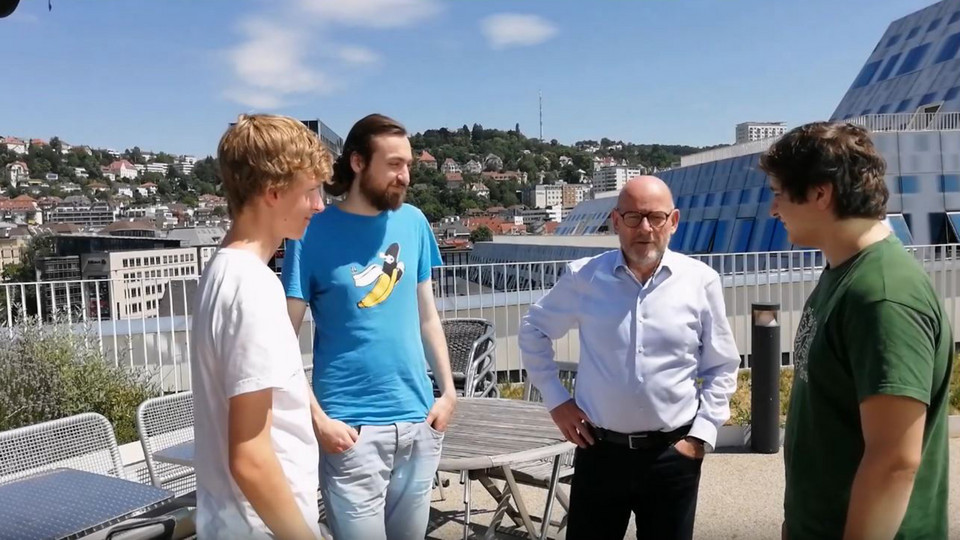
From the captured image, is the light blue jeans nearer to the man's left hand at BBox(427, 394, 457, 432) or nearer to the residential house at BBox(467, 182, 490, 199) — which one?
the man's left hand at BBox(427, 394, 457, 432)

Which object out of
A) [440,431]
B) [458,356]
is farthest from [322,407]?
[458,356]

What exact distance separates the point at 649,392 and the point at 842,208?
1019 millimetres

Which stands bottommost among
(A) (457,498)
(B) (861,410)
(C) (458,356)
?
(A) (457,498)

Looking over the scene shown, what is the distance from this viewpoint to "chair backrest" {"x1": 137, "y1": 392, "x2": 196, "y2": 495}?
3.32 m

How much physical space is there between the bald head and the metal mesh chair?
6.93 ft

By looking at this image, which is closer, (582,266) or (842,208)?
(842,208)

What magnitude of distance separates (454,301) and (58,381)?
163 inches

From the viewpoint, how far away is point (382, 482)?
7.71 feet

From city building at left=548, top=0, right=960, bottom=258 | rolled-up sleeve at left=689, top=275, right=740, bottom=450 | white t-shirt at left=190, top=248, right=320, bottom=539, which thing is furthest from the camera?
city building at left=548, top=0, right=960, bottom=258

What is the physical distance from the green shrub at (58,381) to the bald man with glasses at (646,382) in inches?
158

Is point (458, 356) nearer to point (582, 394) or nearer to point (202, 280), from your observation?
point (582, 394)

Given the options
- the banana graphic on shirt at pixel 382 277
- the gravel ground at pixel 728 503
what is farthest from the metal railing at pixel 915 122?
the banana graphic on shirt at pixel 382 277

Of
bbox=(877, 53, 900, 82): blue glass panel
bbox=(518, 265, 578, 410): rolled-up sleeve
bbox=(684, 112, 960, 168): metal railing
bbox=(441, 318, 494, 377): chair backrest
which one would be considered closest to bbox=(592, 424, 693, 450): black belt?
bbox=(518, 265, 578, 410): rolled-up sleeve

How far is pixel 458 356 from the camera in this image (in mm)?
4957
